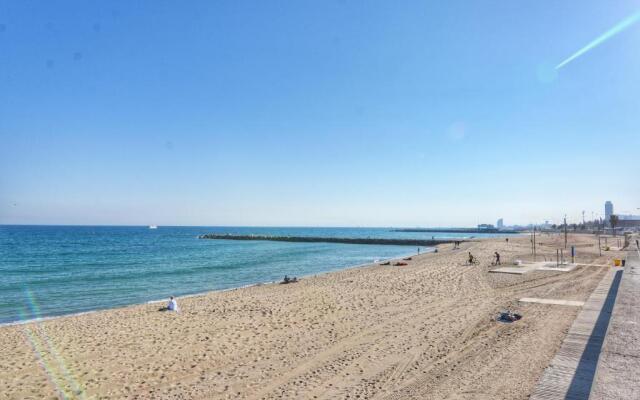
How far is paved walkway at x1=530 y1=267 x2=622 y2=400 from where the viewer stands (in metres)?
5.73

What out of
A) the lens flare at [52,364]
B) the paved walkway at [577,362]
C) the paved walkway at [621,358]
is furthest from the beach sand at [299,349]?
the paved walkway at [621,358]

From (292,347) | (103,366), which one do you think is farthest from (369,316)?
(103,366)

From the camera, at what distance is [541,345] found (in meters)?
9.40

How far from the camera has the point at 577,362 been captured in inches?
275

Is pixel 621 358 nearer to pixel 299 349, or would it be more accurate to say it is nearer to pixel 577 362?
pixel 577 362

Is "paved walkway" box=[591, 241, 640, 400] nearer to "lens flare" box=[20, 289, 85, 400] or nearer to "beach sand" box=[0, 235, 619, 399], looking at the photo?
"beach sand" box=[0, 235, 619, 399]

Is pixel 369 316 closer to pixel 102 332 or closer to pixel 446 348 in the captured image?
pixel 446 348

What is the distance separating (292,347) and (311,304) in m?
6.19

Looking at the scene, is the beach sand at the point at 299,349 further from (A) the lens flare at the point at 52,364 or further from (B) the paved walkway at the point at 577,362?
(B) the paved walkway at the point at 577,362

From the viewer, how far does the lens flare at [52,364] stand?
309 inches

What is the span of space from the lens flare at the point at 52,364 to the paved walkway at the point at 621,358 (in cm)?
895

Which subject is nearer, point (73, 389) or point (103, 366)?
point (73, 389)

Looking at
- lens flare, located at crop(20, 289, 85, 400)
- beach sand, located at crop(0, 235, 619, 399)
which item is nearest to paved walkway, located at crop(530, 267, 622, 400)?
beach sand, located at crop(0, 235, 619, 399)

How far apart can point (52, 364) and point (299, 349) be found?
20.2 feet
